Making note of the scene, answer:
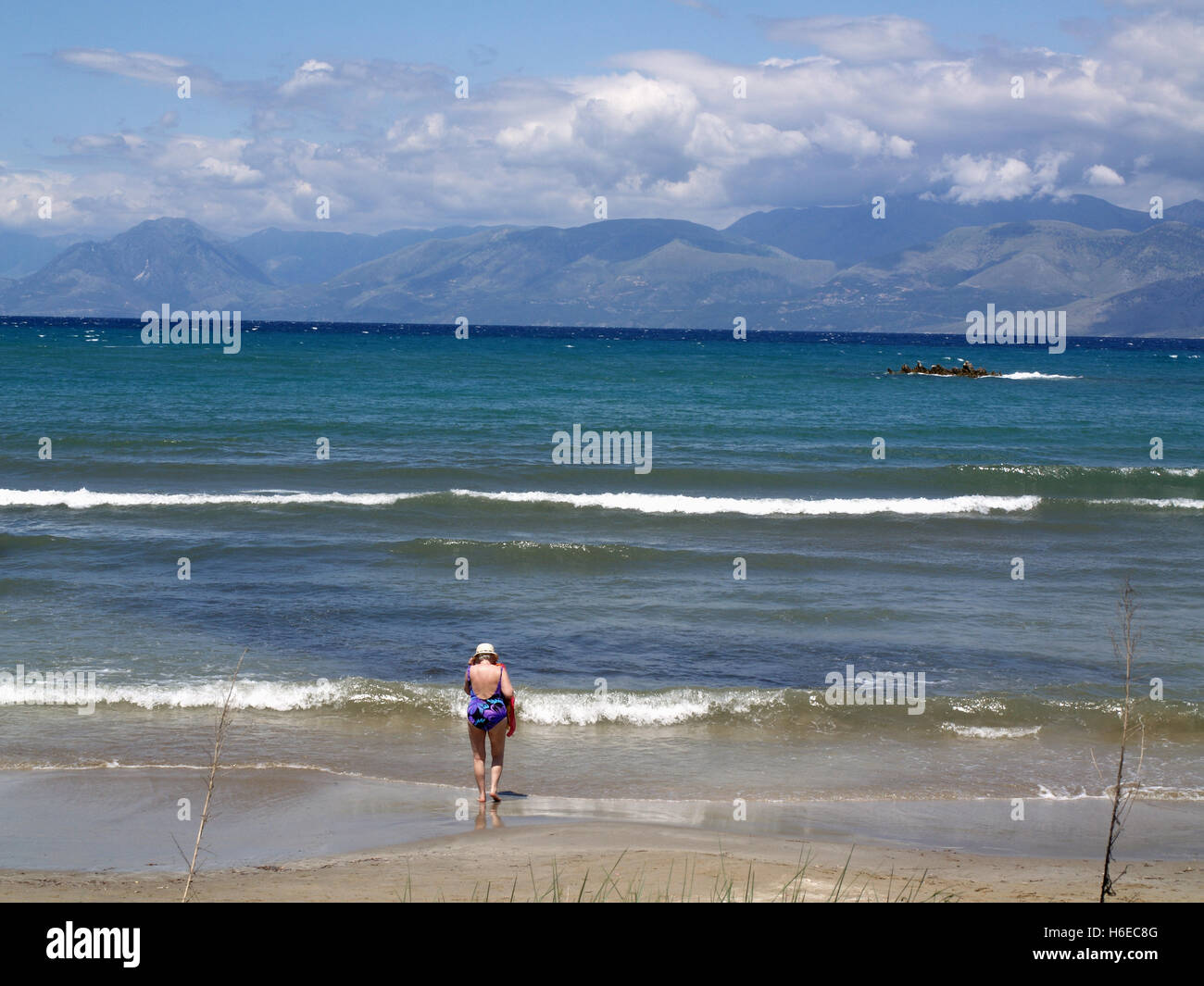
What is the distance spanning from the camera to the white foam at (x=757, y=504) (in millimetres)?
24047

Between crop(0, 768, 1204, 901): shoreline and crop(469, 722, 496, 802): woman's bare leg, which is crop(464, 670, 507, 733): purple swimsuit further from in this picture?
crop(0, 768, 1204, 901): shoreline

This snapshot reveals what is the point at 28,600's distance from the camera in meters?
15.9

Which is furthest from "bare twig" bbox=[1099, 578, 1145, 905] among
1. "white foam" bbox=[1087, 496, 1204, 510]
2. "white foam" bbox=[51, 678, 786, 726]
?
"white foam" bbox=[1087, 496, 1204, 510]

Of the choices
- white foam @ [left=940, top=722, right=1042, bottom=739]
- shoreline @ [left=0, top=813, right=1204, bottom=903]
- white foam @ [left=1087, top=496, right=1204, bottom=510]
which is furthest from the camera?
white foam @ [left=1087, top=496, right=1204, bottom=510]

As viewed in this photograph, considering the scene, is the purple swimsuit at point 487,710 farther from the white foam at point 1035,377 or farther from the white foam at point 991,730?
the white foam at point 1035,377

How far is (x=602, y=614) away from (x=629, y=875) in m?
8.56

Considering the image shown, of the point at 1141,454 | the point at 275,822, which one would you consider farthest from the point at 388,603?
the point at 1141,454

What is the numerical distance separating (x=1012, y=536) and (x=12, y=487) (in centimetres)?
2230

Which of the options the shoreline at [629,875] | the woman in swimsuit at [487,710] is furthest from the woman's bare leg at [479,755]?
the shoreline at [629,875]

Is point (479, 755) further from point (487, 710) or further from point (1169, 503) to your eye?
point (1169, 503)

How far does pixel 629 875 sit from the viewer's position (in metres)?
7.46

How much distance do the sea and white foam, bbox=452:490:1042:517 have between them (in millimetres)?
144

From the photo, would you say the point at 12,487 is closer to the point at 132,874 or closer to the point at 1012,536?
the point at 132,874

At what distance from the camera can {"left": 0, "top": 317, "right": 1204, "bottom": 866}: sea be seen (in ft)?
35.1
